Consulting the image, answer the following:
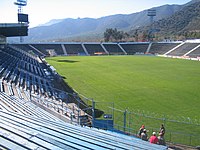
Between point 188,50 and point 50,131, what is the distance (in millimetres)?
78062

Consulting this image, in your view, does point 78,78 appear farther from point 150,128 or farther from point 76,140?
point 76,140

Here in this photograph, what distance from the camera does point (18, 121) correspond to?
688 cm

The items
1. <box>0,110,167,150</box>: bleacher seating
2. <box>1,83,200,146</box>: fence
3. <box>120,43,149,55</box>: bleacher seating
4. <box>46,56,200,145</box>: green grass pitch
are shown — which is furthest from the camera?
<box>120,43,149,55</box>: bleacher seating

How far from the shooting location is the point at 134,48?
311 feet

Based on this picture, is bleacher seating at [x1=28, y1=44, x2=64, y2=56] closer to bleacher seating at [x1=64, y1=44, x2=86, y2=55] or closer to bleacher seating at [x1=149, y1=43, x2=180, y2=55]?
bleacher seating at [x1=64, y1=44, x2=86, y2=55]

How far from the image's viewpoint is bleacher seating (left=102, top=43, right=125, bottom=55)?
3623 inches

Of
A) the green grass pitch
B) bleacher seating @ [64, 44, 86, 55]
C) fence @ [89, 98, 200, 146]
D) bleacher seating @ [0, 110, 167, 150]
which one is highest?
bleacher seating @ [64, 44, 86, 55]

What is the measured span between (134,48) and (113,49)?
808cm

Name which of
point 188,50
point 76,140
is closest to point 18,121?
point 76,140

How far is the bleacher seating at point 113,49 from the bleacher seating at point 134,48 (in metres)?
2.44

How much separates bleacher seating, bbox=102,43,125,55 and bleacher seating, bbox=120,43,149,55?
8.01 ft

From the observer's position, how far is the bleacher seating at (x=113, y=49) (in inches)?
3623

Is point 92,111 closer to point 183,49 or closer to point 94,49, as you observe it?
point 183,49

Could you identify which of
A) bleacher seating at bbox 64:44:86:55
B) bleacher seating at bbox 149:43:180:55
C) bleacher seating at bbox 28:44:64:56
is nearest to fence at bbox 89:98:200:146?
bleacher seating at bbox 28:44:64:56
